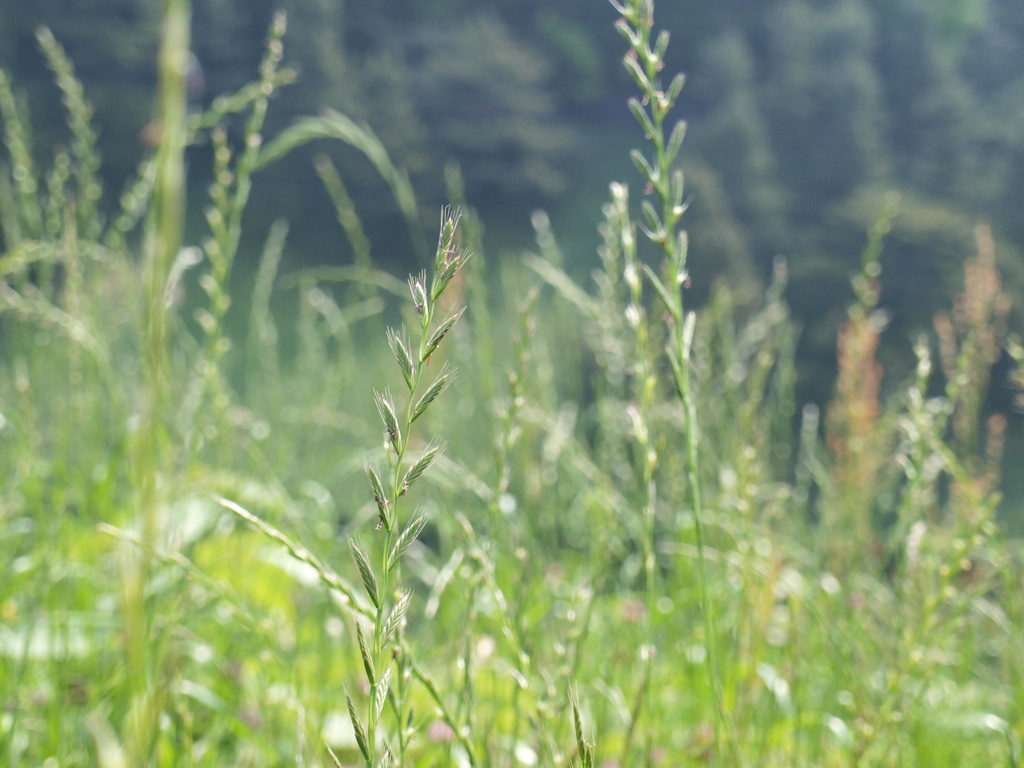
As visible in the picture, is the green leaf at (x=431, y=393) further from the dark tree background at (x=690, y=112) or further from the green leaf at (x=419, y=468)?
the dark tree background at (x=690, y=112)

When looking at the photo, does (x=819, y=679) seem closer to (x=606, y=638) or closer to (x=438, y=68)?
(x=606, y=638)

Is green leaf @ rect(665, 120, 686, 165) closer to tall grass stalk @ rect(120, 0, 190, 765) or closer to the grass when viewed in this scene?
the grass

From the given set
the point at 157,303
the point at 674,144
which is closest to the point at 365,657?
the point at 157,303

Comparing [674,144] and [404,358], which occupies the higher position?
[674,144]

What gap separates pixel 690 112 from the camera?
75.2ft

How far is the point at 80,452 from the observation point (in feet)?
4.89

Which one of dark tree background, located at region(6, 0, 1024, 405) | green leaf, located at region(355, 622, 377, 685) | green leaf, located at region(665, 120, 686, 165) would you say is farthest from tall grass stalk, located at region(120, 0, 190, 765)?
dark tree background, located at region(6, 0, 1024, 405)

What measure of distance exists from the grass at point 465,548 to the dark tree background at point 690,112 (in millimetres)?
12625

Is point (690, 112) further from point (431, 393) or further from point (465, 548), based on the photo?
point (431, 393)

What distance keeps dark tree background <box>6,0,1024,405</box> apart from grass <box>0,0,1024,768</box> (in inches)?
497

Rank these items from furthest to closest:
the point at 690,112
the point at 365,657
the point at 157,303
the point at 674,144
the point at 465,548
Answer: the point at 690,112 → the point at 465,548 → the point at 674,144 → the point at 365,657 → the point at 157,303

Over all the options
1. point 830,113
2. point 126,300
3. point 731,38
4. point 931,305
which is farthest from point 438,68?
point 126,300

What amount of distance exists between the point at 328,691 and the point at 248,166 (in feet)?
2.29

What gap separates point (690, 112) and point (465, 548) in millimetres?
24061
